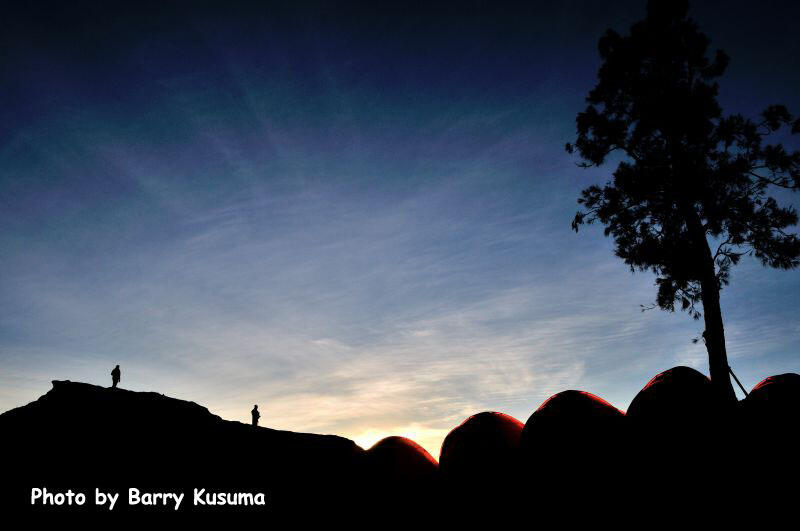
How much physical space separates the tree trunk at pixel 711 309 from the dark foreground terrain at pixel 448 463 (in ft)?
26.9

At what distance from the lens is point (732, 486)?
4.41 m

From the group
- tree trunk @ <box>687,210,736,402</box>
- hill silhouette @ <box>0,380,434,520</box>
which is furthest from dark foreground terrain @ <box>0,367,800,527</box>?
tree trunk @ <box>687,210,736,402</box>

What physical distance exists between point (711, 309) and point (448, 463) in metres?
10.7

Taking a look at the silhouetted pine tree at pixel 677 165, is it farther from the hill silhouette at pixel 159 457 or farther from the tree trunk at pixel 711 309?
the hill silhouette at pixel 159 457

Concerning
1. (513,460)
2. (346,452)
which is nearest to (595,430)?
(513,460)

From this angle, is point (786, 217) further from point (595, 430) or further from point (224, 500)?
point (224, 500)

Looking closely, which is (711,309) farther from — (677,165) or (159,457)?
(159,457)

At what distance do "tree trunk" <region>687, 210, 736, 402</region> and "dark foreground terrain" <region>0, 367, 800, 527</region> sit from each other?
8.21 metres

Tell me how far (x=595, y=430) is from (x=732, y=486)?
50.3 inches

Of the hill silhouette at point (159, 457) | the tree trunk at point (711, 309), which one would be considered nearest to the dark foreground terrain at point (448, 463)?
the hill silhouette at point (159, 457)

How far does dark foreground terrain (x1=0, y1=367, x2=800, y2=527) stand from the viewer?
179 inches

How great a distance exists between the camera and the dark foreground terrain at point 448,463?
14.9 ft

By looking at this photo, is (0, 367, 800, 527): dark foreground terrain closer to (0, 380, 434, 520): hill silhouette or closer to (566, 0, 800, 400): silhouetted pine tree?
(0, 380, 434, 520): hill silhouette

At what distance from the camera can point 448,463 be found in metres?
6.00
